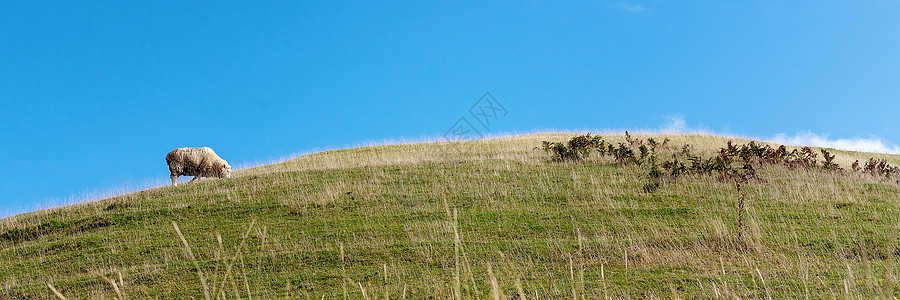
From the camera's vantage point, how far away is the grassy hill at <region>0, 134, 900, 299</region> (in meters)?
8.91

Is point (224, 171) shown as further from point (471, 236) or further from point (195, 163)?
point (471, 236)

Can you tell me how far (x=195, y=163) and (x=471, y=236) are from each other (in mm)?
14921

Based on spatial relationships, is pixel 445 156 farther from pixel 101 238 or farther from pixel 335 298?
pixel 335 298

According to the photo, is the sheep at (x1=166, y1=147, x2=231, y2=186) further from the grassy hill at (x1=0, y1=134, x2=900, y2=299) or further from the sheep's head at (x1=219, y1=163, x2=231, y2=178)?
the grassy hill at (x1=0, y1=134, x2=900, y2=299)

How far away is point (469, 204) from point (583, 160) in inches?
317

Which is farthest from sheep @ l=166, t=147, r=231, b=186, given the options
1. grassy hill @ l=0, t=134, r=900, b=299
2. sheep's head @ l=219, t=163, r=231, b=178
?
grassy hill @ l=0, t=134, r=900, b=299

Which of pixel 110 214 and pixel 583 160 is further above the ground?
pixel 583 160

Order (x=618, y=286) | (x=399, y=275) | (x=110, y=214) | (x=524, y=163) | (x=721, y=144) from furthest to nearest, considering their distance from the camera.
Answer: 1. (x=721, y=144)
2. (x=524, y=163)
3. (x=110, y=214)
4. (x=399, y=275)
5. (x=618, y=286)

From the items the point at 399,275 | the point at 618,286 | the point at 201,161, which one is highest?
the point at 201,161

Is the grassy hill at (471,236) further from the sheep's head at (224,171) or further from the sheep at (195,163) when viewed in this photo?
the sheep's head at (224,171)

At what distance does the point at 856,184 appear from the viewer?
18406mm

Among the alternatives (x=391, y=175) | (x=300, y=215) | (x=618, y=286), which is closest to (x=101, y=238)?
(x=300, y=215)

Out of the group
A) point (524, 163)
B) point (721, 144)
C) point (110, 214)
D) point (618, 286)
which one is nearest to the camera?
point (618, 286)

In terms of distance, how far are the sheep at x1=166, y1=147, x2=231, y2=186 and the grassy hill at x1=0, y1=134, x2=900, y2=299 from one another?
2172 mm
